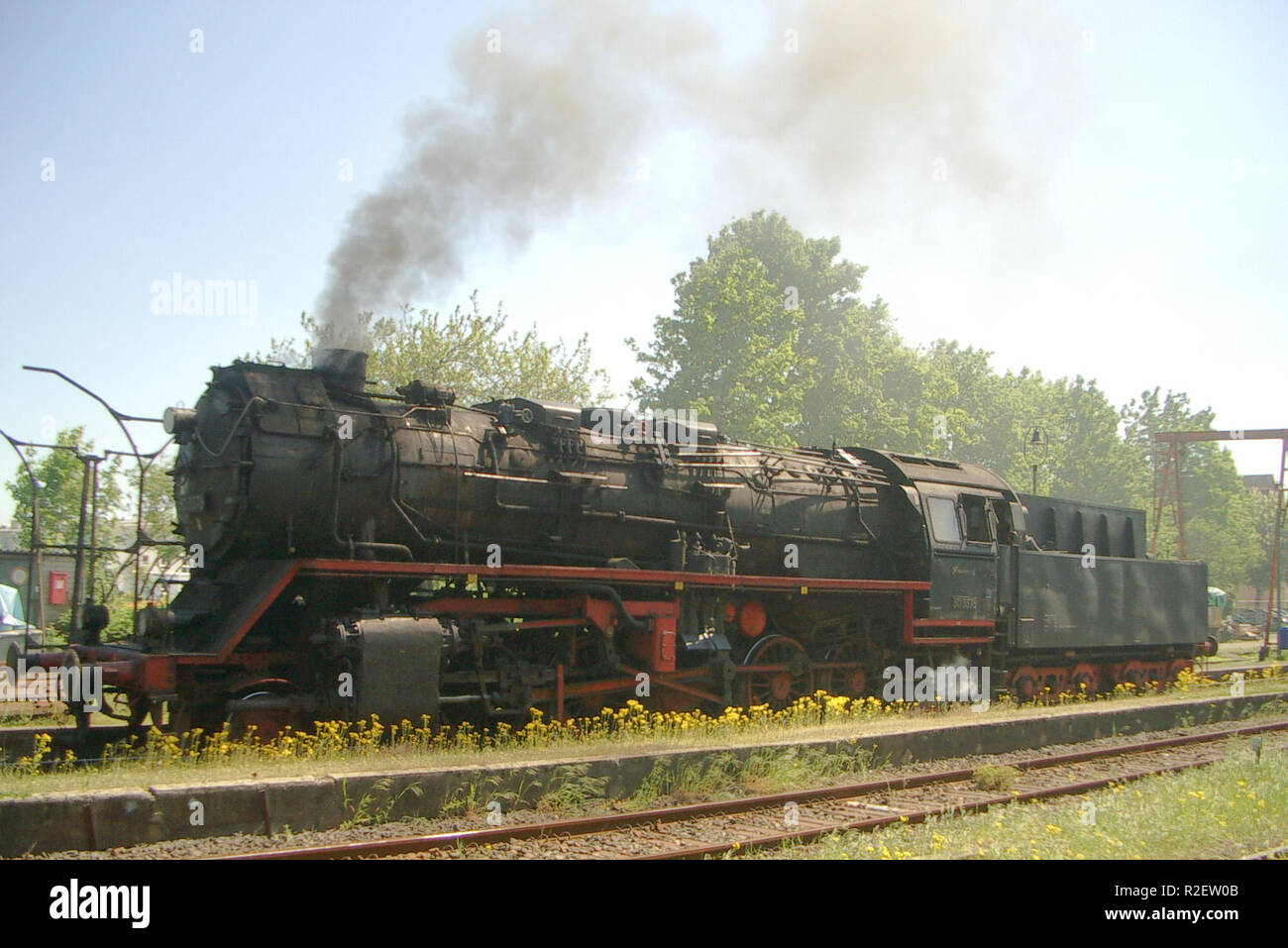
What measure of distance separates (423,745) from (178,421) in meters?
4.15

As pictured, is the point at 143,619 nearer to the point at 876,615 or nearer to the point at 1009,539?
the point at 876,615

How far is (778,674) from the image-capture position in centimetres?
1410

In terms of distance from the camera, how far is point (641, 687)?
12.3 meters

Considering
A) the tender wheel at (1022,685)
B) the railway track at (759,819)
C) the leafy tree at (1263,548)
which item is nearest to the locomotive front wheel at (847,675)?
the railway track at (759,819)

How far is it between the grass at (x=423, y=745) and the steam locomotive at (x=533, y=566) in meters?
0.30

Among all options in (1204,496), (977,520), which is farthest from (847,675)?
(1204,496)

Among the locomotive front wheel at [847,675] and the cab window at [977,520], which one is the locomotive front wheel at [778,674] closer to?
the locomotive front wheel at [847,675]

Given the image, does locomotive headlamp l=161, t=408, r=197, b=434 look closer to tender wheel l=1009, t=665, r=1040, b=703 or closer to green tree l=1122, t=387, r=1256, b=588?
tender wheel l=1009, t=665, r=1040, b=703

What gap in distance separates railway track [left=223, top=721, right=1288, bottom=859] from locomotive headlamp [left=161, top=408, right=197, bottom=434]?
16.9ft

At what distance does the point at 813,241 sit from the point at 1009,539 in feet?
108

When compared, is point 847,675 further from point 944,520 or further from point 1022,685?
point 1022,685

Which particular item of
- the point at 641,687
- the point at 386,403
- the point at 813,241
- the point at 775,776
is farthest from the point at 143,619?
the point at 813,241

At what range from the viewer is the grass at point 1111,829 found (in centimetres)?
744

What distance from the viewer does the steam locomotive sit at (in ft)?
31.8
